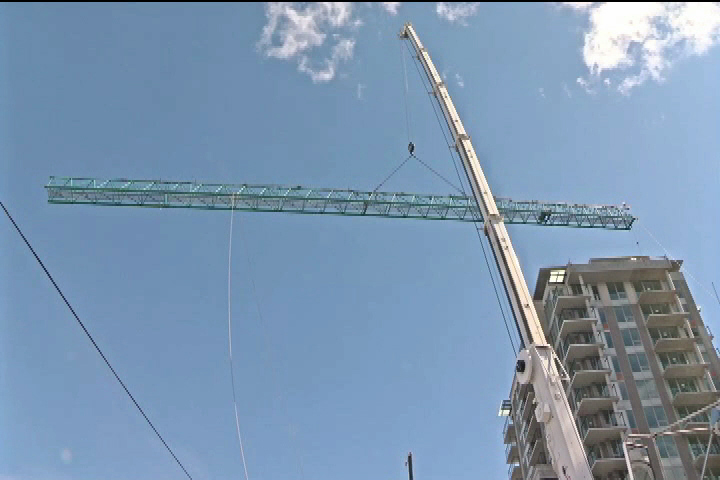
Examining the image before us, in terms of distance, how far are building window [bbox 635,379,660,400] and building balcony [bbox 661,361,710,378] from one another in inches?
67.8

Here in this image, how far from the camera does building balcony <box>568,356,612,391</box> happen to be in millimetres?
77688

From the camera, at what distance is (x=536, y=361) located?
23000 millimetres

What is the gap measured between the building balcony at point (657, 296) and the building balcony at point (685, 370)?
9.35m

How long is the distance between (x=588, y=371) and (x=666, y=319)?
12374mm

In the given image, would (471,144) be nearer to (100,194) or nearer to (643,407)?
(643,407)

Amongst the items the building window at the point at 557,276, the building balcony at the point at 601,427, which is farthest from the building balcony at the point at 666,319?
the building balcony at the point at 601,427

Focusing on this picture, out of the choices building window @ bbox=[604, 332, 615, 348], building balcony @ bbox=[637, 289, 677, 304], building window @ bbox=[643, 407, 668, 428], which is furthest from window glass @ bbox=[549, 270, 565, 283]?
building window @ bbox=[643, 407, 668, 428]

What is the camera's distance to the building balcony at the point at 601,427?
72812mm

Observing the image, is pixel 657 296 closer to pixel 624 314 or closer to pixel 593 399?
pixel 624 314

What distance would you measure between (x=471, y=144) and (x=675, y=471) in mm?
51371

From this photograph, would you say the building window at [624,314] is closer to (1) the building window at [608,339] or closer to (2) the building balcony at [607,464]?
(1) the building window at [608,339]

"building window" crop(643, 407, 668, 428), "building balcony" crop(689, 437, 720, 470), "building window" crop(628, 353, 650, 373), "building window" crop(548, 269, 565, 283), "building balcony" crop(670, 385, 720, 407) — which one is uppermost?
"building window" crop(548, 269, 565, 283)

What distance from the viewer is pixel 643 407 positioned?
2938 inches

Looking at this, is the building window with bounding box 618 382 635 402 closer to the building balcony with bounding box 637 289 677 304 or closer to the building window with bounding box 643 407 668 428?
the building window with bounding box 643 407 668 428
